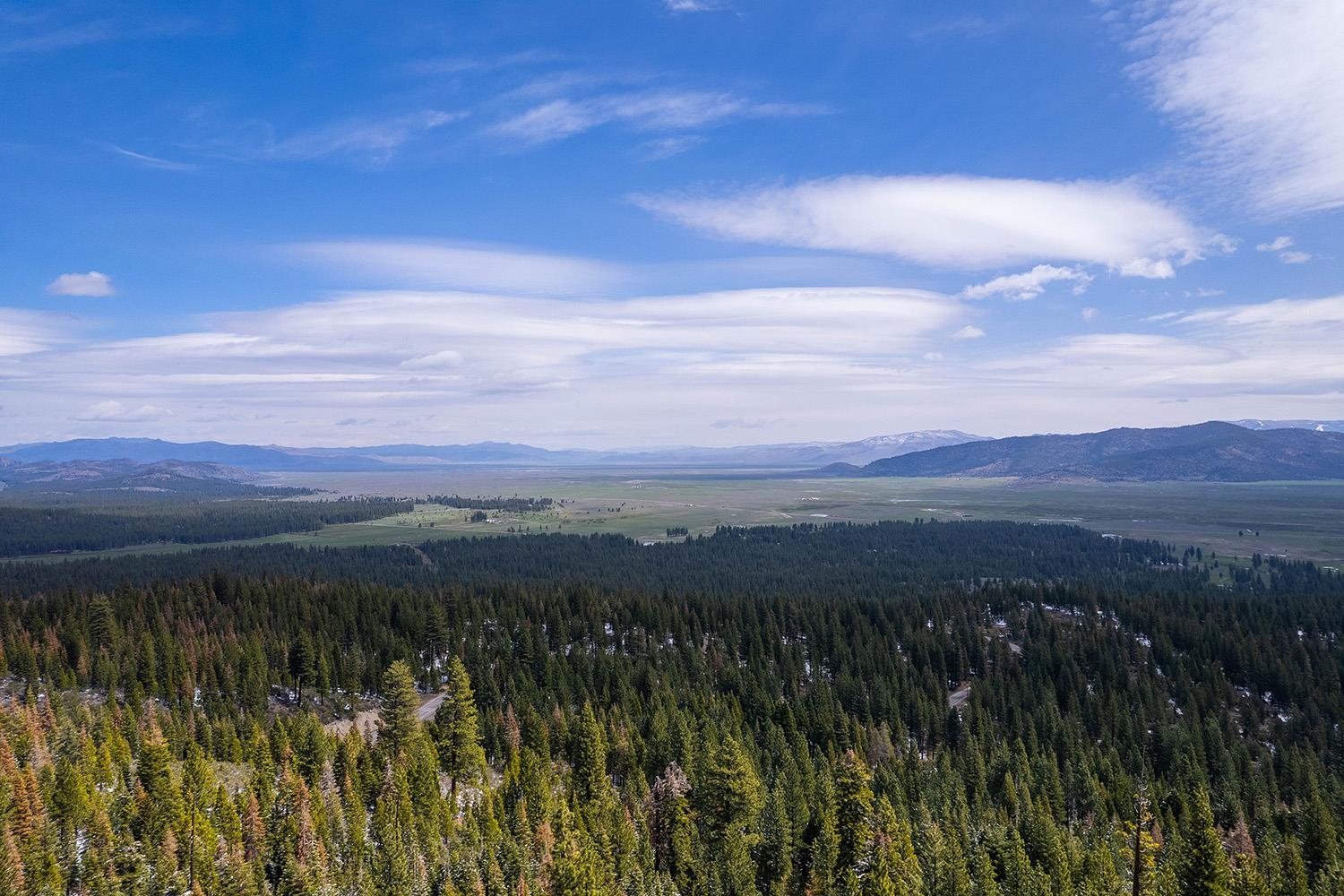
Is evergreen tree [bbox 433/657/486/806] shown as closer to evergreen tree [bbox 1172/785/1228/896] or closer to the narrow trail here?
the narrow trail

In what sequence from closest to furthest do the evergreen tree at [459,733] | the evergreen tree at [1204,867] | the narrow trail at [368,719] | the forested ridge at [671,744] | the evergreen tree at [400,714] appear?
1. the evergreen tree at [1204,867]
2. the forested ridge at [671,744]
3. the evergreen tree at [459,733]
4. the evergreen tree at [400,714]
5. the narrow trail at [368,719]

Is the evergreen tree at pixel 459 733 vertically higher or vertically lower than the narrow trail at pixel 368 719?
higher

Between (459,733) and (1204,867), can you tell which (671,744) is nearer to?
(459,733)

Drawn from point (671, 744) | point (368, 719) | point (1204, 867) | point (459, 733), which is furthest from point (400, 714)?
point (1204, 867)

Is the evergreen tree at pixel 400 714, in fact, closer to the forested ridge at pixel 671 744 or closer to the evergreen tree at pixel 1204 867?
the forested ridge at pixel 671 744

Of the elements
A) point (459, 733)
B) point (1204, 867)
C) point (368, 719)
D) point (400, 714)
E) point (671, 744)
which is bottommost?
point (368, 719)

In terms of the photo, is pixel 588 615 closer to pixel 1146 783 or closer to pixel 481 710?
pixel 481 710

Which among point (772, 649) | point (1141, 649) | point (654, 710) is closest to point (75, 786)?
point (654, 710)

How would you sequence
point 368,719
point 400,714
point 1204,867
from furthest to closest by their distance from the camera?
point 368,719 < point 400,714 < point 1204,867

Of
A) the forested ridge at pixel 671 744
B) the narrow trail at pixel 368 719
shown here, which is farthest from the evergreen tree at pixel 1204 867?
the narrow trail at pixel 368 719
